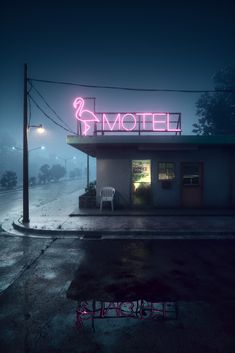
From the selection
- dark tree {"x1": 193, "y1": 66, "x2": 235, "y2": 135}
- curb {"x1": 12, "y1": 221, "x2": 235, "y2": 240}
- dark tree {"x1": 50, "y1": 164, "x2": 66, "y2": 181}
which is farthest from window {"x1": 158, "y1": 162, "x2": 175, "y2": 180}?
dark tree {"x1": 50, "y1": 164, "x2": 66, "y2": 181}

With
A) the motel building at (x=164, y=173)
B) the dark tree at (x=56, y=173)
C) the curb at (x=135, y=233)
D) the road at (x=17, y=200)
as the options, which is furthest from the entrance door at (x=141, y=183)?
the dark tree at (x=56, y=173)

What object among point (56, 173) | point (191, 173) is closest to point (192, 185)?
point (191, 173)

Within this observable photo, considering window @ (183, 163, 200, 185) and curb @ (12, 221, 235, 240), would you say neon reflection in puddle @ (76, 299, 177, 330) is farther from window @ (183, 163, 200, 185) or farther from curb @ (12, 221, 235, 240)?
window @ (183, 163, 200, 185)

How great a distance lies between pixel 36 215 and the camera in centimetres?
1259

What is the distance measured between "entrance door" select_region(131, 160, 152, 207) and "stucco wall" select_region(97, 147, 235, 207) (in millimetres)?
238

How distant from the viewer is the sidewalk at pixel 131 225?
9.28 metres

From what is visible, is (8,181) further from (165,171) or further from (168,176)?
(168,176)

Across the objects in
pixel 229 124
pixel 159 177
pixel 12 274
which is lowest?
pixel 12 274

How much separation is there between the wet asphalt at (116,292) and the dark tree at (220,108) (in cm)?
3026

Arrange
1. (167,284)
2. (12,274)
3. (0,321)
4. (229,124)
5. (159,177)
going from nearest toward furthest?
(0,321), (167,284), (12,274), (159,177), (229,124)

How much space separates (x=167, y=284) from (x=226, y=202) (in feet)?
34.3

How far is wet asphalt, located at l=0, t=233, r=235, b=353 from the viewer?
3479mm

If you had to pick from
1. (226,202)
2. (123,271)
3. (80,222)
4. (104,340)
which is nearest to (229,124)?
(226,202)

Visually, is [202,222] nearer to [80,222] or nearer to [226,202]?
[226,202]
